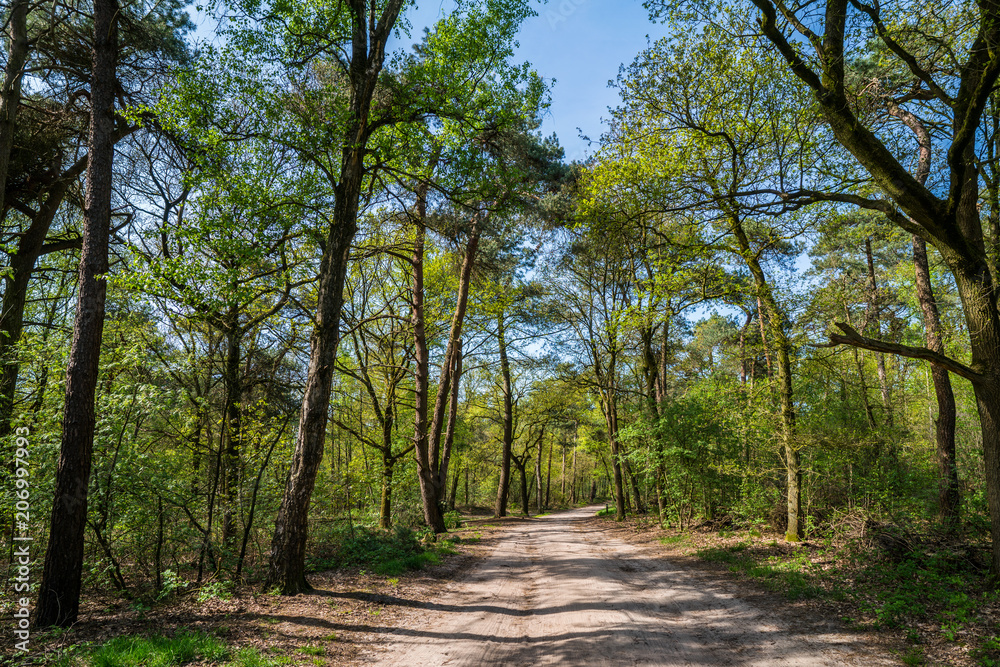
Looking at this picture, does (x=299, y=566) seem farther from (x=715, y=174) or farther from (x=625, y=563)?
(x=715, y=174)

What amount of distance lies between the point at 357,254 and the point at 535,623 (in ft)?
23.8

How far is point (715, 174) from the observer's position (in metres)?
9.43

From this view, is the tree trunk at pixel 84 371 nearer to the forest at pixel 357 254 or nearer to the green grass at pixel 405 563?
the forest at pixel 357 254

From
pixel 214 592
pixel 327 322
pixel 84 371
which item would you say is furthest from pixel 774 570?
pixel 84 371

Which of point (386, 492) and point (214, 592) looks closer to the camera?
point (214, 592)

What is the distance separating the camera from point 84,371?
576cm

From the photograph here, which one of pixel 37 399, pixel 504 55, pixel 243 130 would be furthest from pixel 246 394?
pixel 504 55

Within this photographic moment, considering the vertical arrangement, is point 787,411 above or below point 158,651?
above

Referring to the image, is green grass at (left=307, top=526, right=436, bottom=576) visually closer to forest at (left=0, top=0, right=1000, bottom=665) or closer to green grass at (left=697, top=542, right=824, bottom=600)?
forest at (left=0, top=0, right=1000, bottom=665)

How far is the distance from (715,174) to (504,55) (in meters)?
5.02

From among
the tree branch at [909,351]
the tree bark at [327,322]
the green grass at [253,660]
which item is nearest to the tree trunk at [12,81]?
the tree bark at [327,322]

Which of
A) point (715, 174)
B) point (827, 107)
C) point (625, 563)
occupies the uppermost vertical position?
point (715, 174)

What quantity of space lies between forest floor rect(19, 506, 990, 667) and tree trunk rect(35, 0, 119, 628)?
1.62 feet

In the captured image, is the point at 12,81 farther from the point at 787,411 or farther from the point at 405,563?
the point at 787,411
